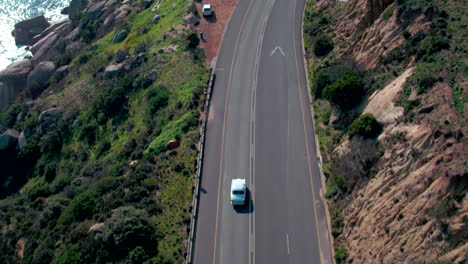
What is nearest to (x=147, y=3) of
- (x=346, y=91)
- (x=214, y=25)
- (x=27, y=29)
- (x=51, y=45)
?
(x=214, y=25)

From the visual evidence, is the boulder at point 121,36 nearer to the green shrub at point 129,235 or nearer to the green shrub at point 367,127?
the green shrub at point 129,235

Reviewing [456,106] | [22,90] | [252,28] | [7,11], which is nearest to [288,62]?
[252,28]

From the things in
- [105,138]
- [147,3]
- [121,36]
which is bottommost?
[105,138]

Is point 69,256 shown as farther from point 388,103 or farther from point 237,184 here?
point 388,103

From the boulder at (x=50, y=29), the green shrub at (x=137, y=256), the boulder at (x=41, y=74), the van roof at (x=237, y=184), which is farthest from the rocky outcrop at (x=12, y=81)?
the van roof at (x=237, y=184)

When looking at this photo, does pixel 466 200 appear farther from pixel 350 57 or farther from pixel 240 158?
pixel 350 57

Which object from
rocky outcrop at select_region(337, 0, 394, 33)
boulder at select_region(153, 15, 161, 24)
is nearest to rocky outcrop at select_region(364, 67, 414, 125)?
rocky outcrop at select_region(337, 0, 394, 33)
